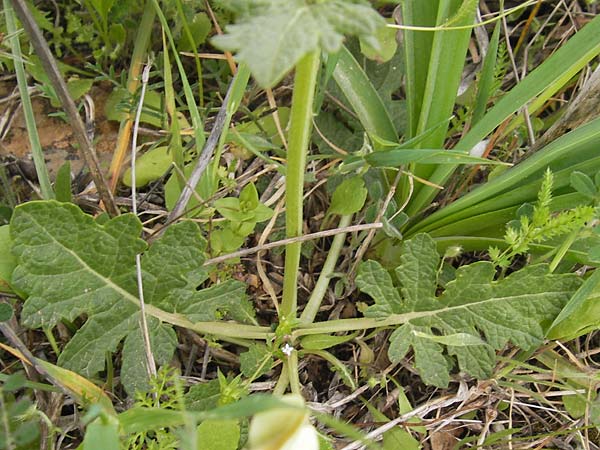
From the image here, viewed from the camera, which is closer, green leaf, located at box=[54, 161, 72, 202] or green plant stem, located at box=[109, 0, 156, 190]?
green leaf, located at box=[54, 161, 72, 202]

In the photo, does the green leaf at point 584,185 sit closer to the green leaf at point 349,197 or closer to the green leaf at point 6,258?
the green leaf at point 349,197

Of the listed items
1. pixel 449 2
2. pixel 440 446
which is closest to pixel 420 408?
pixel 440 446

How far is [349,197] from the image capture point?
5.09ft

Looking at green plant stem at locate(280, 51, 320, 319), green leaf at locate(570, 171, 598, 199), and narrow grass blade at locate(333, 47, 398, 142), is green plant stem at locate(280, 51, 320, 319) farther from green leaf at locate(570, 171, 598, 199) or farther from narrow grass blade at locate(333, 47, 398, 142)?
green leaf at locate(570, 171, 598, 199)

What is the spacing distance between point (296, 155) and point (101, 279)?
0.51 metres

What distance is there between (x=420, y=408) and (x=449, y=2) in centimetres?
89

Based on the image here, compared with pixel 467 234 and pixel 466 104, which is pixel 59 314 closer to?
pixel 467 234

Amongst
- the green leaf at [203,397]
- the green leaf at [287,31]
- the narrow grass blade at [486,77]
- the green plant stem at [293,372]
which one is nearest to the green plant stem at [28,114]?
the green leaf at [203,397]

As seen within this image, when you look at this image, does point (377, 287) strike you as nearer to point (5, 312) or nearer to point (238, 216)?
point (238, 216)

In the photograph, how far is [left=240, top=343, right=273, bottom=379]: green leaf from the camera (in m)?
1.42

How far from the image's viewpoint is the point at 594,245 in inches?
56.9

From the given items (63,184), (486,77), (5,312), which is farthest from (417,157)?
(5,312)

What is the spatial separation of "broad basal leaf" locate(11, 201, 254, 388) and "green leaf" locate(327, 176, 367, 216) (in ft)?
1.08

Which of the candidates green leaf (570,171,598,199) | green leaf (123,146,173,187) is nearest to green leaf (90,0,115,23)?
green leaf (123,146,173,187)
